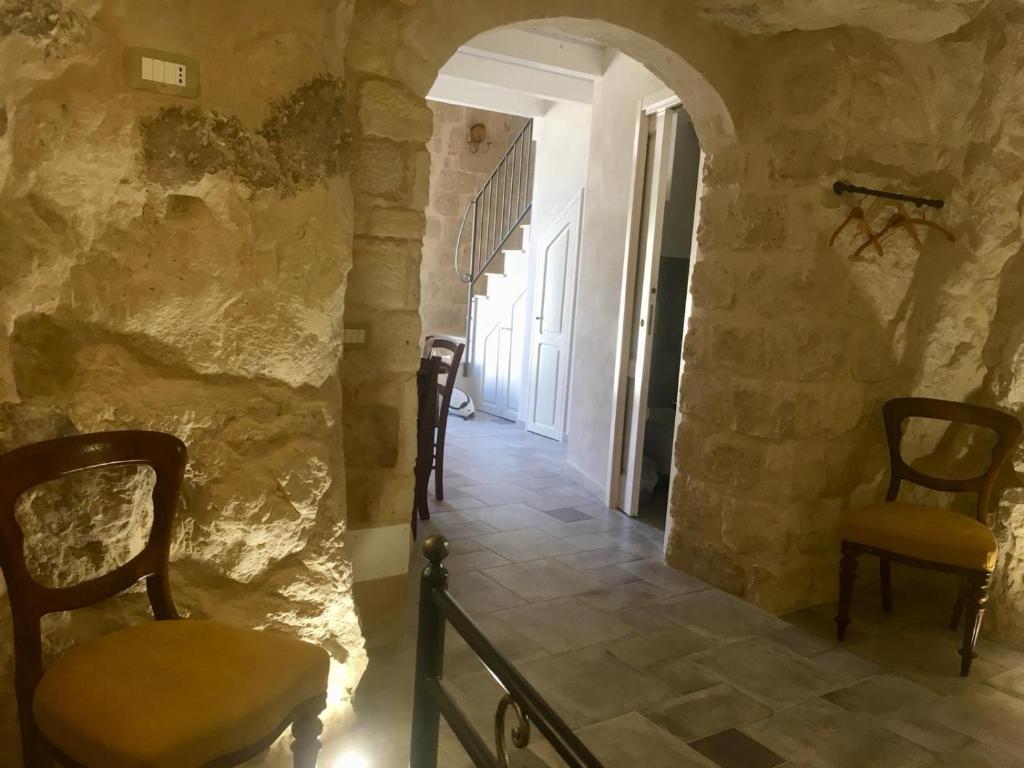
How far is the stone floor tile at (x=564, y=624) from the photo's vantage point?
8.79 feet

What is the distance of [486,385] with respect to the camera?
7.47 m

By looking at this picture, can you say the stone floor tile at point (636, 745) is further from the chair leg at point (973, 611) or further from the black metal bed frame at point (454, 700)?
the chair leg at point (973, 611)

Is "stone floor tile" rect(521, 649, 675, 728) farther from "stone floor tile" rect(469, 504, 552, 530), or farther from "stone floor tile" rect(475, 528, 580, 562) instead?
"stone floor tile" rect(469, 504, 552, 530)

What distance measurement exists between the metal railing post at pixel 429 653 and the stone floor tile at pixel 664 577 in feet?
6.14

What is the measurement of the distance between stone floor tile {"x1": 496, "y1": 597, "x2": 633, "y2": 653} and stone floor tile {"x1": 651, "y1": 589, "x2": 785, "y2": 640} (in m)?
0.26

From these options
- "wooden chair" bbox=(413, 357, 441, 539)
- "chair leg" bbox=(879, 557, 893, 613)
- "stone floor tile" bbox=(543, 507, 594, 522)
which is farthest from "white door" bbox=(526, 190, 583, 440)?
"chair leg" bbox=(879, 557, 893, 613)

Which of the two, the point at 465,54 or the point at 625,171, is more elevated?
the point at 465,54

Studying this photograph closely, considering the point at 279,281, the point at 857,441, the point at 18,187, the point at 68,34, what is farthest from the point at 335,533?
the point at 857,441

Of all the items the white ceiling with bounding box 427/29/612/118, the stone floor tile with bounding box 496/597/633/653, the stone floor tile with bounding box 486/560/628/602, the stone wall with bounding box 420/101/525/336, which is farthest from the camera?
the stone wall with bounding box 420/101/525/336

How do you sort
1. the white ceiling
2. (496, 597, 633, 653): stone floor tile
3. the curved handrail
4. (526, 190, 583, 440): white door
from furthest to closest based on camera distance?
the curved handrail < (526, 190, 583, 440): white door < the white ceiling < (496, 597, 633, 653): stone floor tile

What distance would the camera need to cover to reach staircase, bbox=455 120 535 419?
6.96 metres

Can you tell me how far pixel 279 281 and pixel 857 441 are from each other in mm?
2415

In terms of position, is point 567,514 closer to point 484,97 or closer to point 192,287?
point 192,287

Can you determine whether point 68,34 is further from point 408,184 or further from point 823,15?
point 823,15
